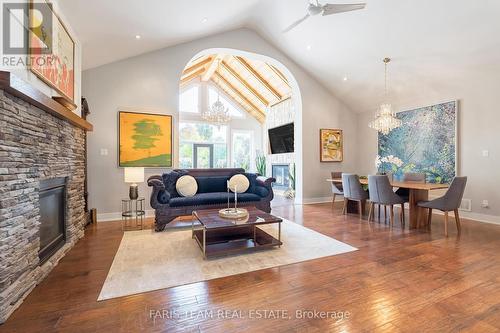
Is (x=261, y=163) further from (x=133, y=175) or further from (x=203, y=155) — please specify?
(x=133, y=175)

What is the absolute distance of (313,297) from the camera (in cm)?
196

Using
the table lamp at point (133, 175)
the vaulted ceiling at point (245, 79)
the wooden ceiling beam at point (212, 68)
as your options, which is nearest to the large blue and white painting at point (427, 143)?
the vaulted ceiling at point (245, 79)

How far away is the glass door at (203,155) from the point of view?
996cm

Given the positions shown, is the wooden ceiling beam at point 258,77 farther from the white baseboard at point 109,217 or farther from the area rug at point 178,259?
the area rug at point 178,259

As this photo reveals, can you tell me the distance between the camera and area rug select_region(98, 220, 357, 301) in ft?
7.25

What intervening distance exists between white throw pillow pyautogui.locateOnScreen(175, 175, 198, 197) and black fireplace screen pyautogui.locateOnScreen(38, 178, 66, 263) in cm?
168

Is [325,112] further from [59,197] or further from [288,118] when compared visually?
[59,197]

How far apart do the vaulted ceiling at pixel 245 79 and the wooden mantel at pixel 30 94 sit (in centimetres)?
522

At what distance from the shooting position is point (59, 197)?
9.62 ft

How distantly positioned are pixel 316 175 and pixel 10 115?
6.20 meters

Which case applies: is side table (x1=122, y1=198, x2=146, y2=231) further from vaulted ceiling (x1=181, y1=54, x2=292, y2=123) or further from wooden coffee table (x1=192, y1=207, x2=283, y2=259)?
vaulted ceiling (x1=181, y1=54, x2=292, y2=123)

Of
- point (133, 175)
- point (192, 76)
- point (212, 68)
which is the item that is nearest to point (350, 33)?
point (133, 175)

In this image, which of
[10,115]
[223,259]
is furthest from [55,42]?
[223,259]

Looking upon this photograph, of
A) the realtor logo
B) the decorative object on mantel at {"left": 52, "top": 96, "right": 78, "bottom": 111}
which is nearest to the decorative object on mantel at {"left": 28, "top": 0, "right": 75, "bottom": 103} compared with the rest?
the realtor logo
